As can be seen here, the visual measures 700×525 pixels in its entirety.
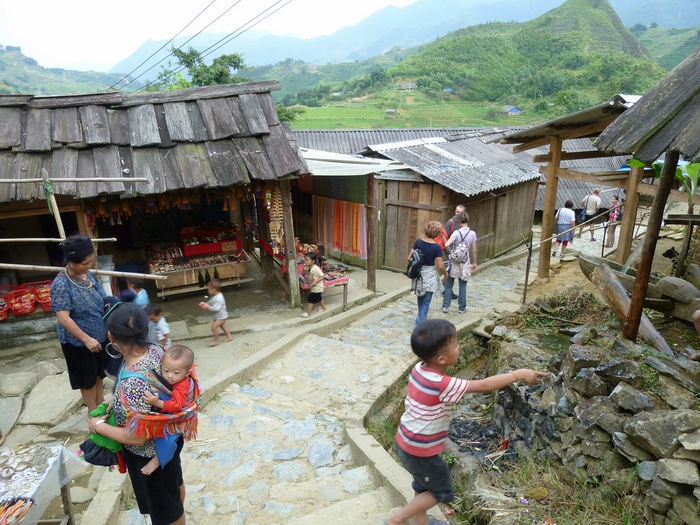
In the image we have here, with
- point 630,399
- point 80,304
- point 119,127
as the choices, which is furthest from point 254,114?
point 630,399

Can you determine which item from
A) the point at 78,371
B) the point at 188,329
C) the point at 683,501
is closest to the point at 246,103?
the point at 188,329

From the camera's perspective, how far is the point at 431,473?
10.6ft

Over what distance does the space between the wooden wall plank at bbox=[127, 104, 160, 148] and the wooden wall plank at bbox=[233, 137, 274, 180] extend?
1279 mm

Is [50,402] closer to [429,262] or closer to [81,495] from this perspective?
[81,495]

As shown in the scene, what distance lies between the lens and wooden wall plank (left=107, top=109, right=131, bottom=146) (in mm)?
7316

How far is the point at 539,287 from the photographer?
10.0m

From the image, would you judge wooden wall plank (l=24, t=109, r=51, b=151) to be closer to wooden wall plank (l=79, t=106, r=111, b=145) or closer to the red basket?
wooden wall plank (l=79, t=106, r=111, b=145)

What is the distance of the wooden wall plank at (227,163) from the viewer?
732 cm

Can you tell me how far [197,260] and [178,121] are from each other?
2.94m

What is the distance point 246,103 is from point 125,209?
2752mm

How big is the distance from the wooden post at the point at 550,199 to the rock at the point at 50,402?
855 cm

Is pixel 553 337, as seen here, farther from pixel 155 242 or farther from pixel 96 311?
pixel 155 242

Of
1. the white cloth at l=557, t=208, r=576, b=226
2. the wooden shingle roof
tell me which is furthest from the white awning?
the white cloth at l=557, t=208, r=576, b=226

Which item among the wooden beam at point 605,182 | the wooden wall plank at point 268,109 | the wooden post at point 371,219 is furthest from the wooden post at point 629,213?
the wooden wall plank at point 268,109
